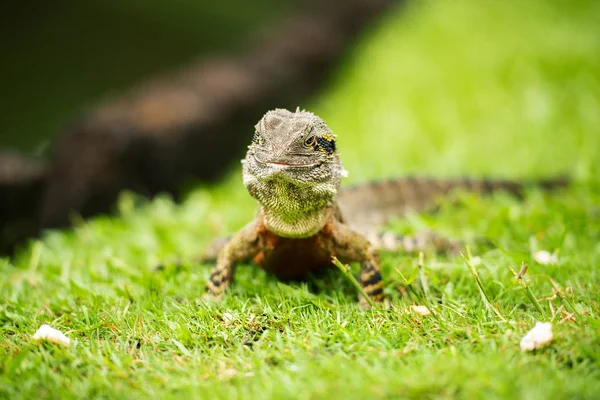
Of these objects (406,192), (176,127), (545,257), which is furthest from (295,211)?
(176,127)

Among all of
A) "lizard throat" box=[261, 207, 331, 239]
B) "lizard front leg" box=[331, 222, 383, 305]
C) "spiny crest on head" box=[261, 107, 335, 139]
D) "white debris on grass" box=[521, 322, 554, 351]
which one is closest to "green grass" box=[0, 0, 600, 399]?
"white debris on grass" box=[521, 322, 554, 351]

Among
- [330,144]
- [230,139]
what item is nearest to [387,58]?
[230,139]

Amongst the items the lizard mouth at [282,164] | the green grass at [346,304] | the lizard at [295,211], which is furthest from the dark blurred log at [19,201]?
the lizard mouth at [282,164]

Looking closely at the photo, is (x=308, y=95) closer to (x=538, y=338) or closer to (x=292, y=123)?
(x=292, y=123)

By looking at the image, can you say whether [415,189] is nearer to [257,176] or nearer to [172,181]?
[257,176]

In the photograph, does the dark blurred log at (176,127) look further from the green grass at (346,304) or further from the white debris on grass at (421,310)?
the white debris on grass at (421,310)

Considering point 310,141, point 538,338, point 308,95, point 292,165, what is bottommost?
point 538,338
